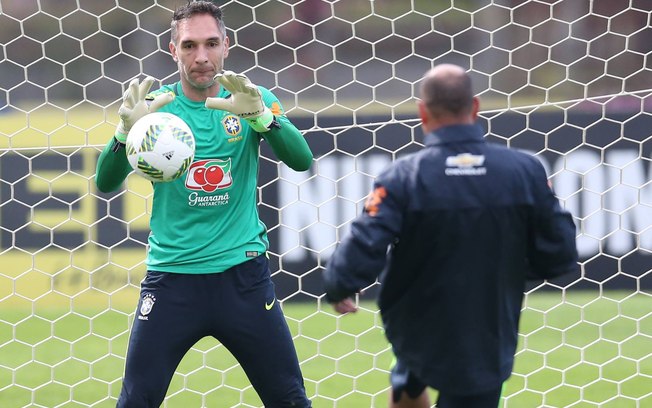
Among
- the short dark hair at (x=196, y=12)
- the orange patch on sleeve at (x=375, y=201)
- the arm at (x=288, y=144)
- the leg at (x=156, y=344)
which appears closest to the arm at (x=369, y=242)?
the orange patch on sleeve at (x=375, y=201)

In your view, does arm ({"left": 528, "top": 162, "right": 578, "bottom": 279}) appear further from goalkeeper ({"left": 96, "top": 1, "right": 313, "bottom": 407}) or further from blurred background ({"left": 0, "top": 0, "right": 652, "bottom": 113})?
blurred background ({"left": 0, "top": 0, "right": 652, "bottom": 113})

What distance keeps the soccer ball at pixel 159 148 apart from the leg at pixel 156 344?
1.39 feet

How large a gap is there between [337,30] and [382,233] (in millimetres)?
8095

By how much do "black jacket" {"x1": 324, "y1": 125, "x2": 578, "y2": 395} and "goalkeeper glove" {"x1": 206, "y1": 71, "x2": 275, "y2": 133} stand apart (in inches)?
28.7

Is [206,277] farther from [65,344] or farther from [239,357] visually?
[65,344]

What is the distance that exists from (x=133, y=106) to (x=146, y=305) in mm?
727

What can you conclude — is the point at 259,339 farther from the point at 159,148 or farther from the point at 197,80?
the point at 197,80

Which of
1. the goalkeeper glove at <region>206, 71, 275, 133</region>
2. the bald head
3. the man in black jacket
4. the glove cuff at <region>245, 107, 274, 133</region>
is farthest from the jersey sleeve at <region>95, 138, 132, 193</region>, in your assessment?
the bald head

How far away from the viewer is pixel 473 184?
125 inches

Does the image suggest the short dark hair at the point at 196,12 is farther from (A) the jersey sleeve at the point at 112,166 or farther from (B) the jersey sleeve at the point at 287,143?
(A) the jersey sleeve at the point at 112,166

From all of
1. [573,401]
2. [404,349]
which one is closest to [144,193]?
[573,401]

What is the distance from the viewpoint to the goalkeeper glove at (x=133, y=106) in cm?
381

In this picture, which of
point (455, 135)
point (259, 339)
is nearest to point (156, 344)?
point (259, 339)

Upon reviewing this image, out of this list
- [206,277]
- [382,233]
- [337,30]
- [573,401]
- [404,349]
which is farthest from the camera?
[337,30]
